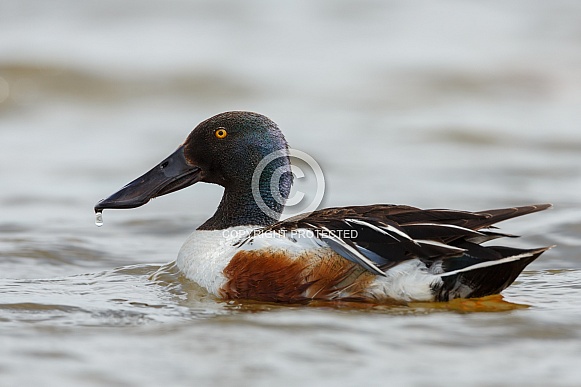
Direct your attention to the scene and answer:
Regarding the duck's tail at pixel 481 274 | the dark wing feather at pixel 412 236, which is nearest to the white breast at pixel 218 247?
the dark wing feather at pixel 412 236

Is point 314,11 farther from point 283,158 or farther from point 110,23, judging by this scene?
point 283,158

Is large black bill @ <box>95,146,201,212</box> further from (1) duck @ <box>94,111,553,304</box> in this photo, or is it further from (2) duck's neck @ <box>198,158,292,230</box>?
(1) duck @ <box>94,111,553,304</box>

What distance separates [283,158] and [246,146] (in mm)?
251

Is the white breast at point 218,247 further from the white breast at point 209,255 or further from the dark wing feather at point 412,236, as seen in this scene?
the dark wing feather at point 412,236

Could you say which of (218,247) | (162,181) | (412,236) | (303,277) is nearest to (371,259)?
(412,236)

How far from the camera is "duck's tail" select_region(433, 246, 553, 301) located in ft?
18.1

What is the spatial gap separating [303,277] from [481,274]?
100 cm

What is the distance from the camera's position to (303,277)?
579 centimetres

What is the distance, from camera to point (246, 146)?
6.57 meters

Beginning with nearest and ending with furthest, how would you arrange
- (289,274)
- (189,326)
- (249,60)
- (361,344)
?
(361,344) → (189,326) → (289,274) → (249,60)

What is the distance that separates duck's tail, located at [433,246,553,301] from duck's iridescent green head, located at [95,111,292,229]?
1371mm

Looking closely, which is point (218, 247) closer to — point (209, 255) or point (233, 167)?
point (209, 255)

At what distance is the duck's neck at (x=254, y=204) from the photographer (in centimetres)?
656

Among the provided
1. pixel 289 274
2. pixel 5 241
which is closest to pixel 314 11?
pixel 5 241
